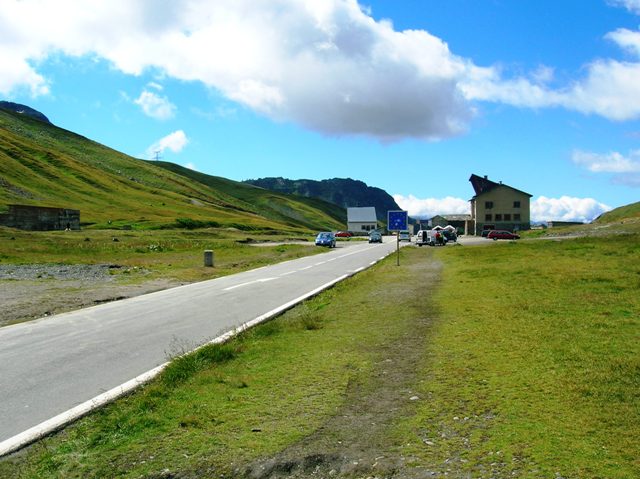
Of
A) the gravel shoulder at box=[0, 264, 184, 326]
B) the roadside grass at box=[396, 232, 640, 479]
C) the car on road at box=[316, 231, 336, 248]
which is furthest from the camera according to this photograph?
the car on road at box=[316, 231, 336, 248]

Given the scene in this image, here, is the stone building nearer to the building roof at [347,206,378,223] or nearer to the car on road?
the car on road

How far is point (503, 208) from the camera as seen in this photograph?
401 ft

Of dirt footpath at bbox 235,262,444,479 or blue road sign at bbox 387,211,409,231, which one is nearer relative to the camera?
dirt footpath at bbox 235,262,444,479

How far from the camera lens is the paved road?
25.4 ft

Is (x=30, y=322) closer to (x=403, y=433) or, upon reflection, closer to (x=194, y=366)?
(x=194, y=366)

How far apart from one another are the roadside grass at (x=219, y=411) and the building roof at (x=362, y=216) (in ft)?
554

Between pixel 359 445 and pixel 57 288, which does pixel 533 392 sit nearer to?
pixel 359 445

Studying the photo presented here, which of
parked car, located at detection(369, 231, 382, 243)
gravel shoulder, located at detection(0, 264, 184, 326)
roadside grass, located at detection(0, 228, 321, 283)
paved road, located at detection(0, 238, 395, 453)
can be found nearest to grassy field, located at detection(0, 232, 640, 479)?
paved road, located at detection(0, 238, 395, 453)

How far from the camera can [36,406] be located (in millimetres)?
7336

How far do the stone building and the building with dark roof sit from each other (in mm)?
82374

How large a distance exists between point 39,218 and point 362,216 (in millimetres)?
117700

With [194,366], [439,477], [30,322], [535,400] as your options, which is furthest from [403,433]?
[30,322]

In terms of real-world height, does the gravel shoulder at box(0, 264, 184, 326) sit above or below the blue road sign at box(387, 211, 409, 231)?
below

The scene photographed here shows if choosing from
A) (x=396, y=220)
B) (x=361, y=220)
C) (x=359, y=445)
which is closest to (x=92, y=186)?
(x=361, y=220)
